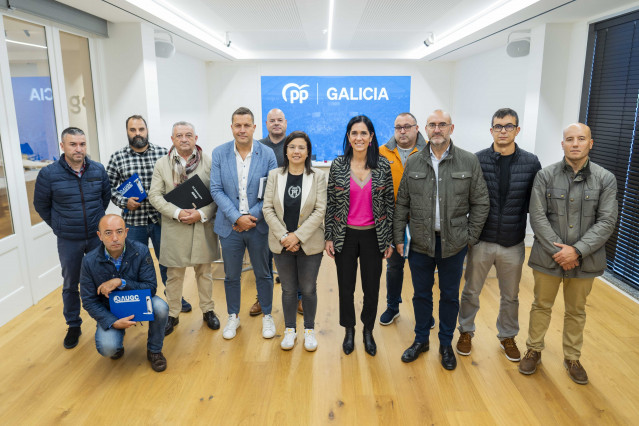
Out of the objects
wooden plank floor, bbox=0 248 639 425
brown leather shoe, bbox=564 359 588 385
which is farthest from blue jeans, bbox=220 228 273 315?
brown leather shoe, bbox=564 359 588 385

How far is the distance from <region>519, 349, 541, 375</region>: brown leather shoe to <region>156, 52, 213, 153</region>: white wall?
435cm

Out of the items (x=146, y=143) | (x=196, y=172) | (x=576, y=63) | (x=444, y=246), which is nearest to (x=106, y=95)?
A: (x=146, y=143)

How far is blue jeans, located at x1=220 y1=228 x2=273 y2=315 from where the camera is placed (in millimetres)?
3180

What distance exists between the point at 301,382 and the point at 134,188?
1863 mm

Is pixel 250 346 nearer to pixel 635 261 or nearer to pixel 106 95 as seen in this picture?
pixel 106 95

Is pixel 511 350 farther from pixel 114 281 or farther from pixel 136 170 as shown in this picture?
pixel 136 170

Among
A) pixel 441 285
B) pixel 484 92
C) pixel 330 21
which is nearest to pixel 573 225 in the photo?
pixel 441 285

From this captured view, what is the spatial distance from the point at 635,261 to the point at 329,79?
589 centimetres

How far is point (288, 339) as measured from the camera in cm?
318

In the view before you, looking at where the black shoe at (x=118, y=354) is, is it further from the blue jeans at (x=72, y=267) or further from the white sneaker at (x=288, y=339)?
the white sneaker at (x=288, y=339)

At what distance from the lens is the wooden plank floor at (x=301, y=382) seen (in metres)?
2.47

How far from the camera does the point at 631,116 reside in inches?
163

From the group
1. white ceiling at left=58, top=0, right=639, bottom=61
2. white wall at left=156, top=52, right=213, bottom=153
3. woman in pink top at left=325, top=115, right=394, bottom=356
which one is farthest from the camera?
white wall at left=156, top=52, right=213, bottom=153

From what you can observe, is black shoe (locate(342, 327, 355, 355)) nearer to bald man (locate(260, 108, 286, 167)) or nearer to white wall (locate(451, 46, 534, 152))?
bald man (locate(260, 108, 286, 167))
